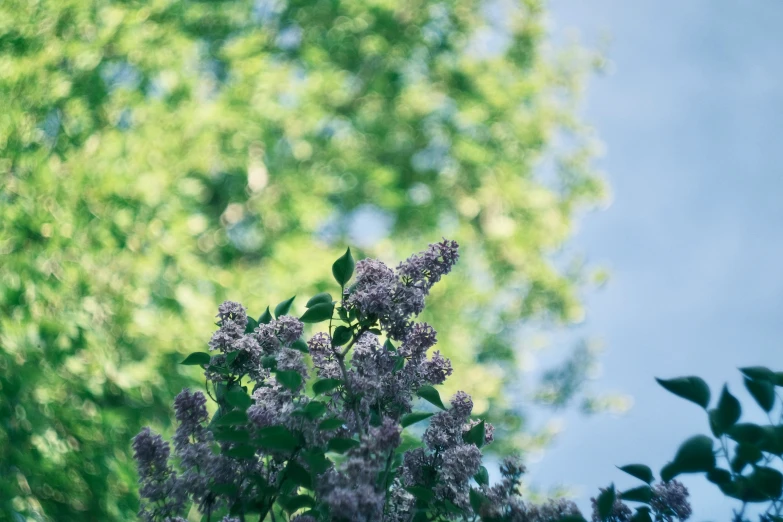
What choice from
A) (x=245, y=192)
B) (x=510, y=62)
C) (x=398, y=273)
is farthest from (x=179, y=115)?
(x=510, y=62)

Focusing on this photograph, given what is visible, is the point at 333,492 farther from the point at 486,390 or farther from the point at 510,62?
the point at 510,62

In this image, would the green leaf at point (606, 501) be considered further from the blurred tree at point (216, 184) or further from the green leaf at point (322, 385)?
the blurred tree at point (216, 184)

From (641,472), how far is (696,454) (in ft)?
0.40

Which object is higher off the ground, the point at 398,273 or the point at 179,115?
the point at 398,273

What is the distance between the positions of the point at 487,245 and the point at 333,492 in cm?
741

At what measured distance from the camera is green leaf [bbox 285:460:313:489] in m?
1.04

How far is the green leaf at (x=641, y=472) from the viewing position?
1.03m

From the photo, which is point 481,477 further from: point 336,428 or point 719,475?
point 719,475

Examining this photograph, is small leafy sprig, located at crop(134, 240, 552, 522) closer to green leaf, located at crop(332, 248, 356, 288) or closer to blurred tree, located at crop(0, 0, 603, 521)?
green leaf, located at crop(332, 248, 356, 288)

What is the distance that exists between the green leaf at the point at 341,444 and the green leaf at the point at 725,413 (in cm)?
51

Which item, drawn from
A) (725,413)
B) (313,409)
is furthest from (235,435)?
(725,413)

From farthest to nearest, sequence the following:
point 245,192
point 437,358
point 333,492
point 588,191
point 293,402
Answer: point 588,191 → point 245,192 → point 437,358 → point 293,402 → point 333,492

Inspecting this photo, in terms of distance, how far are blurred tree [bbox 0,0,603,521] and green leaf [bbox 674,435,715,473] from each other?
9.32 feet

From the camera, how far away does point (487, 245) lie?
26.9 feet
